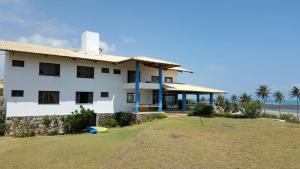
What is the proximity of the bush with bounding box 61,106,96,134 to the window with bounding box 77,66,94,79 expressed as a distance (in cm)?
385

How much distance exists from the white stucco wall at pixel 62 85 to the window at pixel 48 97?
1.28 ft

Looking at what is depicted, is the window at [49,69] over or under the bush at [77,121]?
over

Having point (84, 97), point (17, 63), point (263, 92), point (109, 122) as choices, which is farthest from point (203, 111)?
point (263, 92)

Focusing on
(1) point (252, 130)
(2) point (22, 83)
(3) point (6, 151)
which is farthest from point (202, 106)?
(3) point (6, 151)

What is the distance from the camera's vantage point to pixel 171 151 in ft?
51.4

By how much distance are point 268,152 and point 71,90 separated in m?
20.8

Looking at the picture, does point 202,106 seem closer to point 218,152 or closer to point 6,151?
point 218,152

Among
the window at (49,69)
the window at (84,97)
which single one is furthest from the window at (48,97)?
the window at (84,97)

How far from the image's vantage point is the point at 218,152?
1548cm

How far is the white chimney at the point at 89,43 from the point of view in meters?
34.3

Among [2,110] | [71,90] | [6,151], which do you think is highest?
[71,90]

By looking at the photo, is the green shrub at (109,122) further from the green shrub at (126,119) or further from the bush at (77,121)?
the bush at (77,121)

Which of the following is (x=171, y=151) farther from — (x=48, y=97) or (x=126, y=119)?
(x=48, y=97)

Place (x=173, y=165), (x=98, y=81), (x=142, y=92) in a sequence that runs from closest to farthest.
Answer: (x=173, y=165) < (x=98, y=81) < (x=142, y=92)
